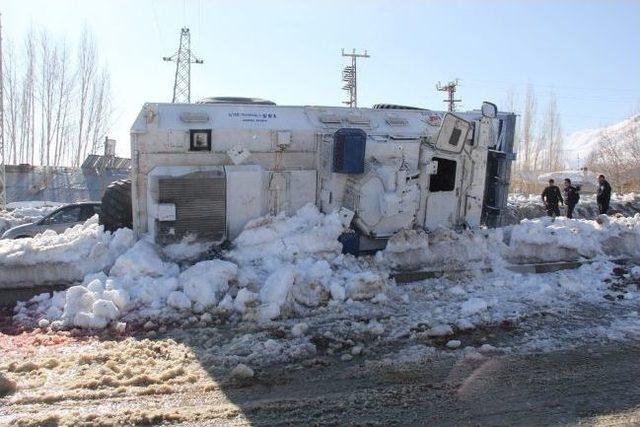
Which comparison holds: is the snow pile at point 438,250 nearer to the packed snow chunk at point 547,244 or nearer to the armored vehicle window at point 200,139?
the packed snow chunk at point 547,244

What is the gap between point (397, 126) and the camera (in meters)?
9.78

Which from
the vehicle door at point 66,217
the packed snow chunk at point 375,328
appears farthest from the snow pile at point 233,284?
the vehicle door at point 66,217

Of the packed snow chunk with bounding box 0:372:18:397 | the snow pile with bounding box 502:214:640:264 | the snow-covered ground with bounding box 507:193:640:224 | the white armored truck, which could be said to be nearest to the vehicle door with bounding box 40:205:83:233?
the white armored truck

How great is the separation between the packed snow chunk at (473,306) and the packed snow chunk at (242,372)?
9.69 ft

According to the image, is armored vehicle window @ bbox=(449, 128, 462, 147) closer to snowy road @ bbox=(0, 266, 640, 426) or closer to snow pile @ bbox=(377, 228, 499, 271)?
snow pile @ bbox=(377, 228, 499, 271)

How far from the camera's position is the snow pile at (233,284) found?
695 centimetres

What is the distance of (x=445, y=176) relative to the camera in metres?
9.97

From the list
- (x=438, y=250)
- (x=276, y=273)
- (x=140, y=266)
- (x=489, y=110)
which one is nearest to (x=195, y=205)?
(x=140, y=266)

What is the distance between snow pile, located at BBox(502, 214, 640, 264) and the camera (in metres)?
9.39

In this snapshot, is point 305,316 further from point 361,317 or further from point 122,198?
point 122,198

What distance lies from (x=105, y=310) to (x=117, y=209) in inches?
108

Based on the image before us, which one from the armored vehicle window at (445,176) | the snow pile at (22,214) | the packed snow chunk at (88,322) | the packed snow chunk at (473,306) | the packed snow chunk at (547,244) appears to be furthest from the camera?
the snow pile at (22,214)

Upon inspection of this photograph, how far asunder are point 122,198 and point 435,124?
4.99 meters

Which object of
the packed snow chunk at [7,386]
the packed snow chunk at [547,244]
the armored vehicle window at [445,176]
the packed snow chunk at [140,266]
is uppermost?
the armored vehicle window at [445,176]
